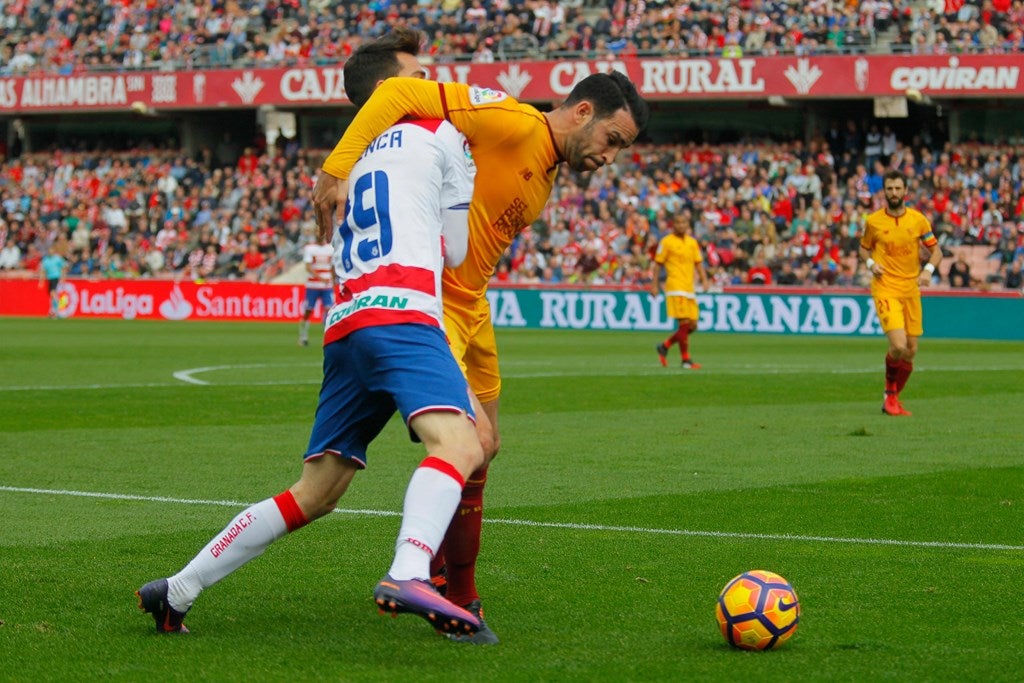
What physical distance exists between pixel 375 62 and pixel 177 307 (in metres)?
34.9

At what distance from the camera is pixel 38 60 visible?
5172 cm

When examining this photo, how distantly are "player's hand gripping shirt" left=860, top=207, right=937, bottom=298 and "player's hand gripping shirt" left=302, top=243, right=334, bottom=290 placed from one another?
14.3m

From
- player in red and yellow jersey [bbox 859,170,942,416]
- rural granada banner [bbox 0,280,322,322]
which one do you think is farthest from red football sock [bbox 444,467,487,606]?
rural granada banner [bbox 0,280,322,322]

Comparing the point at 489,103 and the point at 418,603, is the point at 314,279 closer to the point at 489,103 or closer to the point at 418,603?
the point at 489,103

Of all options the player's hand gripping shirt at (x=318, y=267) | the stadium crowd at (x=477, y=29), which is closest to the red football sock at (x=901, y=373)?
the player's hand gripping shirt at (x=318, y=267)

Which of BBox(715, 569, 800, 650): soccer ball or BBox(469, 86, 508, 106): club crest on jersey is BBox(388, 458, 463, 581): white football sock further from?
BBox(469, 86, 508, 106): club crest on jersey

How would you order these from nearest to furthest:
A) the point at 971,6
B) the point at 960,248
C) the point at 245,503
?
1. the point at 245,503
2. the point at 960,248
3. the point at 971,6

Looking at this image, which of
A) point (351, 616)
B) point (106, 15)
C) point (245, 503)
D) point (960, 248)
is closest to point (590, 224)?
point (960, 248)

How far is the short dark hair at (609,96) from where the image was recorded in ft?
18.4

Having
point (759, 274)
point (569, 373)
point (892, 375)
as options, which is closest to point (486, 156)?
point (892, 375)

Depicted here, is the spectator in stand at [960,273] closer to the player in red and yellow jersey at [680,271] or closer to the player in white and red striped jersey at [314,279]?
the player in red and yellow jersey at [680,271]

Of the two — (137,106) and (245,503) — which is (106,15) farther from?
(245,503)

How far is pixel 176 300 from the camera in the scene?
4034cm

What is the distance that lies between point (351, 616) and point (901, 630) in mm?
1893
